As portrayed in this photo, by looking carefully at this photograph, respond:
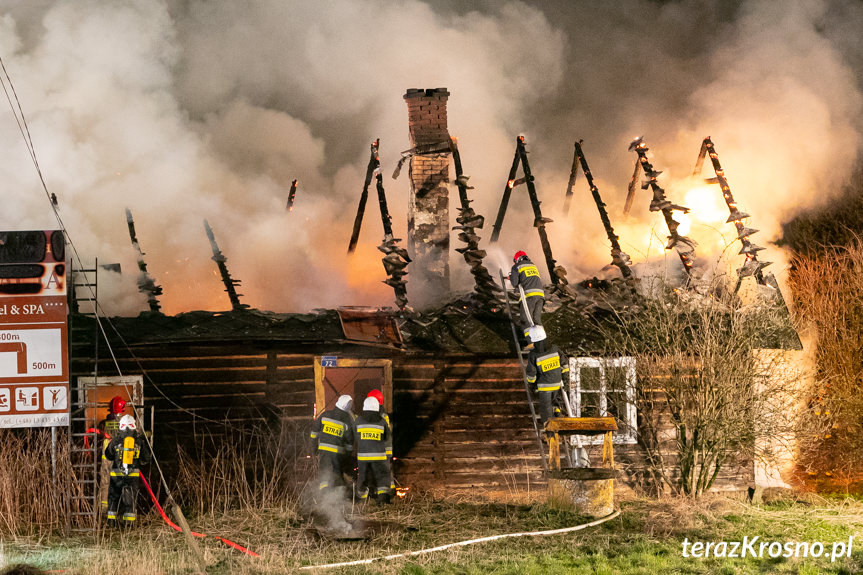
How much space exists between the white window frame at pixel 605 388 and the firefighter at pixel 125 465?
7079 millimetres

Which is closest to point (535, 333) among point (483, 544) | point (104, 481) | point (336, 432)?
point (336, 432)

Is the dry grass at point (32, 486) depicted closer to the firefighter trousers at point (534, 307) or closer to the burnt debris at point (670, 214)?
the firefighter trousers at point (534, 307)

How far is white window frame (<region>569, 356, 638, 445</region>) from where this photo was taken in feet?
51.2

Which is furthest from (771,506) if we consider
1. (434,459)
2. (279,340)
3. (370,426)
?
(279,340)

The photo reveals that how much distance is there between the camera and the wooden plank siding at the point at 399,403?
1465cm

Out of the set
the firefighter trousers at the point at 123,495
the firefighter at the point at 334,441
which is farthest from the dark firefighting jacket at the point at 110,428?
the firefighter at the point at 334,441

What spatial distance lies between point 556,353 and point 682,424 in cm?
272

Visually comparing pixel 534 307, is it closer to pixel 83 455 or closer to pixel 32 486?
pixel 83 455

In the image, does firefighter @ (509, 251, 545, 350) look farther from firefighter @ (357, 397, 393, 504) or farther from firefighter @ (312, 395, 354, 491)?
firefighter @ (312, 395, 354, 491)

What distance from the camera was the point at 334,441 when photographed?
13.2 metres

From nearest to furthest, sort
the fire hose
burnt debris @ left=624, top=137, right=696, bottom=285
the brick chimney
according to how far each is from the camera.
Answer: the fire hose → burnt debris @ left=624, top=137, right=696, bottom=285 → the brick chimney

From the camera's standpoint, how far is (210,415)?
1480 centimetres

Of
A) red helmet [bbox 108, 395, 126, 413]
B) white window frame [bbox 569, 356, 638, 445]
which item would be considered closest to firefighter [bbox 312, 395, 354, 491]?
red helmet [bbox 108, 395, 126, 413]

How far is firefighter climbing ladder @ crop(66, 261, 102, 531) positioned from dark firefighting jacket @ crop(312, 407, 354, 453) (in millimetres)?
3020
